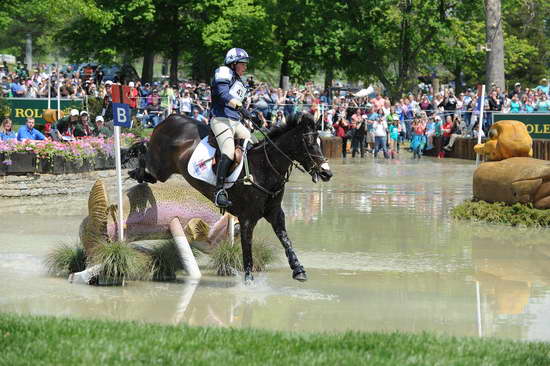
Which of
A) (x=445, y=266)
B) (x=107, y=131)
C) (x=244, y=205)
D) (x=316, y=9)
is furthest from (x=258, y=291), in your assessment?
(x=316, y=9)

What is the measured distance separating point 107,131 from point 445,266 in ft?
48.5

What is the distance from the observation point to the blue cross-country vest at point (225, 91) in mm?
11727

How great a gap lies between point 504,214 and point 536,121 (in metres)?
14.9

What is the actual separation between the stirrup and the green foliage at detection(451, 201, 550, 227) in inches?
270

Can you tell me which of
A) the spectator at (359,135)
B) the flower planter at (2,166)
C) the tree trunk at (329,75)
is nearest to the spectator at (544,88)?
the spectator at (359,135)

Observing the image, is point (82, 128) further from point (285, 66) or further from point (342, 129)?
point (285, 66)

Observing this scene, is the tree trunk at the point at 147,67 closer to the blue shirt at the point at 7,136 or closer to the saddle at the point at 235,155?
the blue shirt at the point at 7,136

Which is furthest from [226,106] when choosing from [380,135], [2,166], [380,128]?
[380,135]

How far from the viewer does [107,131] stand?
25.9 metres

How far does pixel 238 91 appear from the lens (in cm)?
1185

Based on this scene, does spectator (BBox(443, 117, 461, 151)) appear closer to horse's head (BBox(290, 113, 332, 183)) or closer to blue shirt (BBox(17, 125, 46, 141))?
blue shirt (BBox(17, 125, 46, 141))

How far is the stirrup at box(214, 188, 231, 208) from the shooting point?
11625mm

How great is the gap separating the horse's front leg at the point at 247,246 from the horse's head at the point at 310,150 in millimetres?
969

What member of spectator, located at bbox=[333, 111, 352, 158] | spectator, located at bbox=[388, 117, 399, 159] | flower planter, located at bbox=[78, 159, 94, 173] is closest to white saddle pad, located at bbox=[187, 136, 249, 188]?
flower planter, located at bbox=[78, 159, 94, 173]
